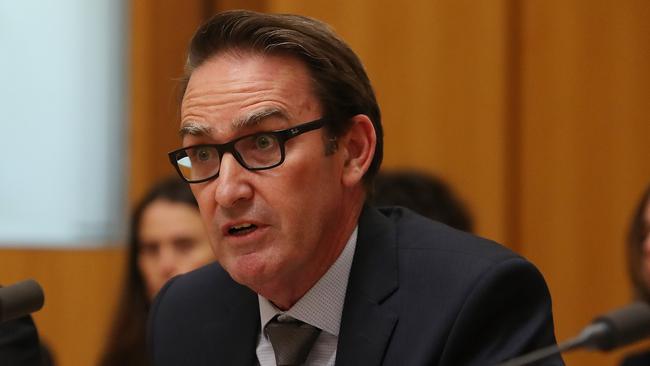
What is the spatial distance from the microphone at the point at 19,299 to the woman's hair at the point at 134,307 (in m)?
2.05

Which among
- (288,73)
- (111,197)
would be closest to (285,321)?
(288,73)

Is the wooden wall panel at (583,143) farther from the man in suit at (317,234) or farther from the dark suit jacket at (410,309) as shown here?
the man in suit at (317,234)

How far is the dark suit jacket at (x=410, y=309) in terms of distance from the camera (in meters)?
1.81

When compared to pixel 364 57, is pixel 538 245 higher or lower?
lower

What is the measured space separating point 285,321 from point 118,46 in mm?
2519

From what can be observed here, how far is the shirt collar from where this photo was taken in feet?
6.63

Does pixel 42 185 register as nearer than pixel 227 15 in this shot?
No

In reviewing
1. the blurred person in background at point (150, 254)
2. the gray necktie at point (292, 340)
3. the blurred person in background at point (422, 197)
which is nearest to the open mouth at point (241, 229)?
the gray necktie at point (292, 340)

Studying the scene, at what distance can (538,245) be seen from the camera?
12.8 ft

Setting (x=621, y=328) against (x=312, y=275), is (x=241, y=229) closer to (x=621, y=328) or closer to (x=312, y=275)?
(x=312, y=275)

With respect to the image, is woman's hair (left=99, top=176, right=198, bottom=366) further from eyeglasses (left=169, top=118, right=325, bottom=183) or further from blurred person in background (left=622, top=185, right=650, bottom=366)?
eyeglasses (left=169, top=118, right=325, bottom=183)

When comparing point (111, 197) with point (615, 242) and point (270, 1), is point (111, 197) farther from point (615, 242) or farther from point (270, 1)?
point (615, 242)

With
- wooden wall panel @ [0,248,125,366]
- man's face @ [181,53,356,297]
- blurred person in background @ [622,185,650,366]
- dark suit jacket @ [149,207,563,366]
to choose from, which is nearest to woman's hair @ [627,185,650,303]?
blurred person in background @ [622,185,650,366]

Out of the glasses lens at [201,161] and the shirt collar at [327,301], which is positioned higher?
the glasses lens at [201,161]
